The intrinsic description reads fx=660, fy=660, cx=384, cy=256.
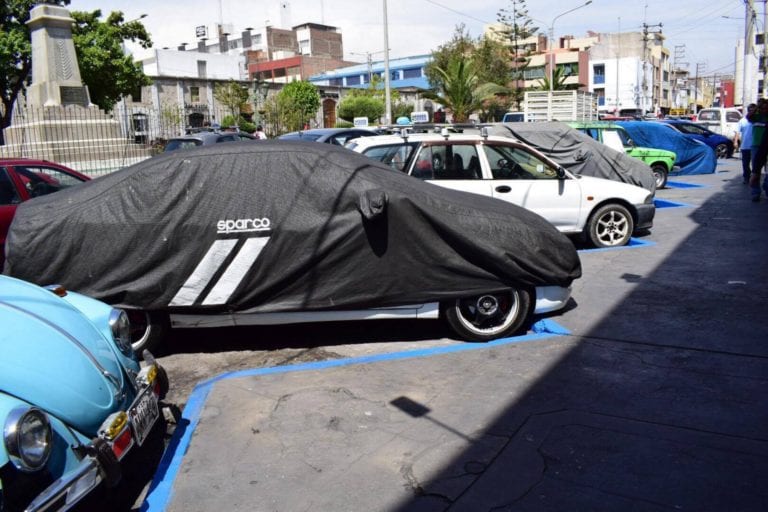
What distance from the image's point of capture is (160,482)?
3873 millimetres

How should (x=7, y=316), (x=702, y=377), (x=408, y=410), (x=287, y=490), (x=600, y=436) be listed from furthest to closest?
1. (x=702, y=377)
2. (x=408, y=410)
3. (x=600, y=436)
4. (x=287, y=490)
5. (x=7, y=316)

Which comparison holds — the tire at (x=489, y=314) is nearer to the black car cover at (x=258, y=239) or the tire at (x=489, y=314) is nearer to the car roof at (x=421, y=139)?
the black car cover at (x=258, y=239)

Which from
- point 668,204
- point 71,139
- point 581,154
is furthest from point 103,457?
point 71,139

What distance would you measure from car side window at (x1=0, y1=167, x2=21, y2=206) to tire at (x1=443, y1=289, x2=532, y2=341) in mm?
5708

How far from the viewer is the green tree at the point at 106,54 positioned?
34.4m

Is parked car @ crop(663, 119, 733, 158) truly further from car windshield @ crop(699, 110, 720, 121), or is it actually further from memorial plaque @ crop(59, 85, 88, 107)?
memorial plaque @ crop(59, 85, 88, 107)

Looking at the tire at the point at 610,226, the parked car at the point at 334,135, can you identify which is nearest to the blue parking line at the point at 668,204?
the tire at the point at 610,226

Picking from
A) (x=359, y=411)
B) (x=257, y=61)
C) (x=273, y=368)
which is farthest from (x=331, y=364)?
(x=257, y=61)

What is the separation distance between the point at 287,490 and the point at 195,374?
7.21 ft

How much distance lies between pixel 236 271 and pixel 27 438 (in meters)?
2.73

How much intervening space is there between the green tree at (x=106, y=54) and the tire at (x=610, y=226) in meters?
32.0

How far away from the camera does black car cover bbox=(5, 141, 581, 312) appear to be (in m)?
5.37

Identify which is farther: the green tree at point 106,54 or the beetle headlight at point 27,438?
the green tree at point 106,54

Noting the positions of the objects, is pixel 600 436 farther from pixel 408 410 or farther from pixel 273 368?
pixel 273 368
